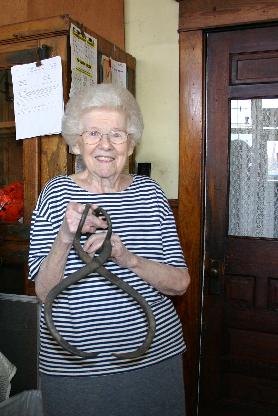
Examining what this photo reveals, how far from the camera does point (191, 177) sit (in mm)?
2146

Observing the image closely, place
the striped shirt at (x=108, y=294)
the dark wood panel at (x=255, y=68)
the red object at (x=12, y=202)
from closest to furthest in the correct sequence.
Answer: the striped shirt at (x=108, y=294) < the red object at (x=12, y=202) < the dark wood panel at (x=255, y=68)

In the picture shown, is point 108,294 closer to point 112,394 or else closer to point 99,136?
point 112,394

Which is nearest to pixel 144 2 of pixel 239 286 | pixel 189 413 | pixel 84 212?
pixel 239 286

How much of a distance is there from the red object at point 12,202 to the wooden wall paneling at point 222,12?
3.56 ft

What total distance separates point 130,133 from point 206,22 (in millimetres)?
991

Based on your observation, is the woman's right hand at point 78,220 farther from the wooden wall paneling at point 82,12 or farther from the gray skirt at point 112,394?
the wooden wall paneling at point 82,12

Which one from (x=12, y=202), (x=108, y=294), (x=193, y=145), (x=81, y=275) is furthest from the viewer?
(x=193, y=145)

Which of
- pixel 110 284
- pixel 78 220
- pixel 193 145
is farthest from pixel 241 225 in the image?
pixel 78 220

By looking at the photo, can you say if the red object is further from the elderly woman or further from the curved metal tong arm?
the curved metal tong arm

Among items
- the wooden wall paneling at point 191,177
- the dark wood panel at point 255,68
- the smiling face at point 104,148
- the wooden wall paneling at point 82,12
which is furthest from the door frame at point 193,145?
the smiling face at point 104,148

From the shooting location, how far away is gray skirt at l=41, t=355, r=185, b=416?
49.4 inches

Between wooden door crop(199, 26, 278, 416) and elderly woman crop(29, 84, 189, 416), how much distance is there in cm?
86

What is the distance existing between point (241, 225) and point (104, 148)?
112 centimetres

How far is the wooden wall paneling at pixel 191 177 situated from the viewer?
2.11 m
